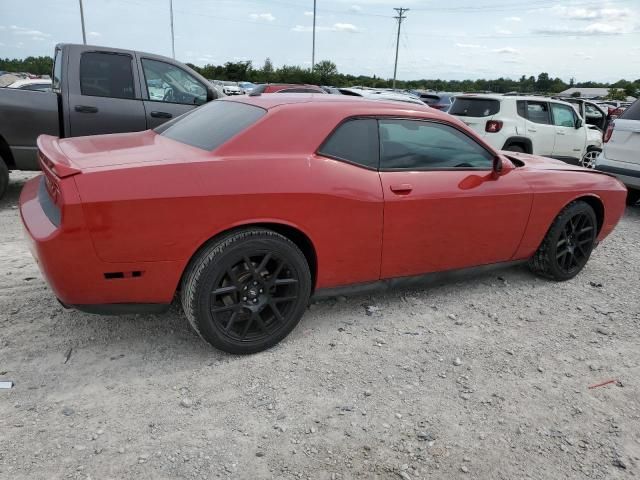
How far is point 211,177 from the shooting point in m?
2.76

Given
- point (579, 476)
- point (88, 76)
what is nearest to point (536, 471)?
point (579, 476)

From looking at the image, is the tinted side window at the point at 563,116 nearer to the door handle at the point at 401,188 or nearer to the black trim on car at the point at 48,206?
the door handle at the point at 401,188

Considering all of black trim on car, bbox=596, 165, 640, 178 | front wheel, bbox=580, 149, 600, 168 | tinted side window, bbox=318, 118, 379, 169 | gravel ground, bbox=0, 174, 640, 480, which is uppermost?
tinted side window, bbox=318, 118, 379, 169

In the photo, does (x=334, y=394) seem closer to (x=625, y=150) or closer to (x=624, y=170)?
(x=624, y=170)

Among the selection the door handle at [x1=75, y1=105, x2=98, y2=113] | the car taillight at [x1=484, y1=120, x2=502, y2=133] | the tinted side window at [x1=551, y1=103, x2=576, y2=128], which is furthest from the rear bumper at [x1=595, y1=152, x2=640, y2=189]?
the door handle at [x1=75, y1=105, x2=98, y2=113]

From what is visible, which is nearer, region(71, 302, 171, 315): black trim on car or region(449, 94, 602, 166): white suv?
region(71, 302, 171, 315): black trim on car

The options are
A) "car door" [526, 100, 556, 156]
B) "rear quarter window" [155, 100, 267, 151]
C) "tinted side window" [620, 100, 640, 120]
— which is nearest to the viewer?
"rear quarter window" [155, 100, 267, 151]

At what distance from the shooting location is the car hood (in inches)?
108

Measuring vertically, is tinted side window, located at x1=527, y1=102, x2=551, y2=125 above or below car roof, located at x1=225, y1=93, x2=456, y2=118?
below

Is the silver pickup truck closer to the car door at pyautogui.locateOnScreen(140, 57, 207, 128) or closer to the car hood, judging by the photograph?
the car door at pyautogui.locateOnScreen(140, 57, 207, 128)

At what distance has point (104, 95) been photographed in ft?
19.8

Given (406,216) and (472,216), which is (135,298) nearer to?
(406,216)

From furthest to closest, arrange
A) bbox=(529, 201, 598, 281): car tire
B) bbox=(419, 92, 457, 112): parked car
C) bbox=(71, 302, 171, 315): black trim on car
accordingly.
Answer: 1. bbox=(419, 92, 457, 112): parked car
2. bbox=(529, 201, 598, 281): car tire
3. bbox=(71, 302, 171, 315): black trim on car

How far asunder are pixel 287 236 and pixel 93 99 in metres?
4.08
